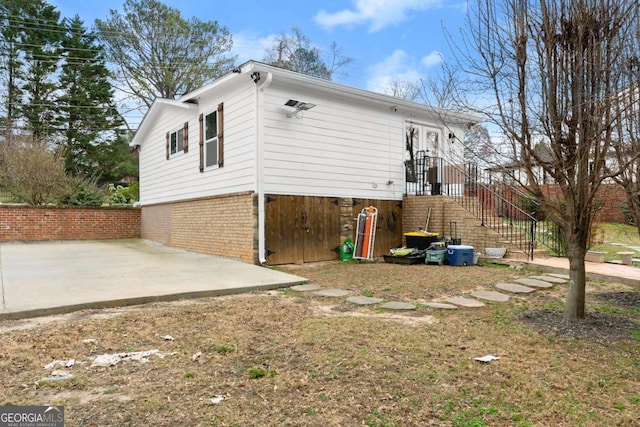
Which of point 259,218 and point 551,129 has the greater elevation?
point 551,129

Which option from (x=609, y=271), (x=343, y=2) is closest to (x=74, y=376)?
(x=609, y=271)

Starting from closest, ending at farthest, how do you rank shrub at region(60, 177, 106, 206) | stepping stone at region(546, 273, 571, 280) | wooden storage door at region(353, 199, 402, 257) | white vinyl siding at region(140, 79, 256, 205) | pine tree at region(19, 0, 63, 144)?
stepping stone at region(546, 273, 571, 280) < white vinyl siding at region(140, 79, 256, 205) < wooden storage door at region(353, 199, 402, 257) < shrub at region(60, 177, 106, 206) < pine tree at region(19, 0, 63, 144)

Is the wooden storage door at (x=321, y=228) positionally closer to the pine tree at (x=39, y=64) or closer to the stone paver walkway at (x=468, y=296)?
the stone paver walkway at (x=468, y=296)

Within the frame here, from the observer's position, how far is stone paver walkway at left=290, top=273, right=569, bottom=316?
5.17 m

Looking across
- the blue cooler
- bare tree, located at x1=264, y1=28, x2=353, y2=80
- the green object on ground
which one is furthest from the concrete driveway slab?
bare tree, located at x1=264, y1=28, x2=353, y2=80

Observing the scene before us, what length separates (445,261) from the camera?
891cm

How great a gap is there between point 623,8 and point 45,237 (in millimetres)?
15468

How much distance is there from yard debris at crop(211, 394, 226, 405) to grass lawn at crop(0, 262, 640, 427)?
0.07 feet

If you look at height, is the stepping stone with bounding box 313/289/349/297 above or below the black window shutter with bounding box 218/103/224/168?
below

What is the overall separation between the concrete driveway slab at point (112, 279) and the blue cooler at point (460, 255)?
361 centimetres

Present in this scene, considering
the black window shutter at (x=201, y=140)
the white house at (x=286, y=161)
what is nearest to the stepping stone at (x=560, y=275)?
the white house at (x=286, y=161)

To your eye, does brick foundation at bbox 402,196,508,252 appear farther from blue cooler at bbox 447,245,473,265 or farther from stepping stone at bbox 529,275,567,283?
stepping stone at bbox 529,275,567,283

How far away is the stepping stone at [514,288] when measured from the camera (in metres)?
5.98

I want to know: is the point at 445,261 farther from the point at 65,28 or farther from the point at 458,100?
the point at 65,28
